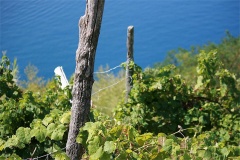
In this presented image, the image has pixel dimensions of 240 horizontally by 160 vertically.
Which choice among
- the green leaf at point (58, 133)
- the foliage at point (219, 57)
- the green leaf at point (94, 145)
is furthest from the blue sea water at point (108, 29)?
the green leaf at point (94, 145)

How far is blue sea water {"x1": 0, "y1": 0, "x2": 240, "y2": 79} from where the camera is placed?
1132cm

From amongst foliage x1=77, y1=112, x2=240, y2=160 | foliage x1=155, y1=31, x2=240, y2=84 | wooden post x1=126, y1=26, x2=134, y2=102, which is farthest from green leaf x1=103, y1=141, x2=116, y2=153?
foliage x1=155, y1=31, x2=240, y2=84

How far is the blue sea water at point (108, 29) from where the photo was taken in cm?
1132

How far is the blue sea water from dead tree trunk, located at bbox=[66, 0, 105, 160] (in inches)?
364

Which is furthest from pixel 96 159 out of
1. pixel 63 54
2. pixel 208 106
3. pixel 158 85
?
pixel 63 54

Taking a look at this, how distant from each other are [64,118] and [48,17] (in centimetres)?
993

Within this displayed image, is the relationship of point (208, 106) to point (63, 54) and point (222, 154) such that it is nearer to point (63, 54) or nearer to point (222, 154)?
point (222, 154)

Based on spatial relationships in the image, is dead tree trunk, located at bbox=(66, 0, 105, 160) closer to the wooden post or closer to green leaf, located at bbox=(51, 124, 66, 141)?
green leaf, located at bbox=(51, 124, 66, 141)

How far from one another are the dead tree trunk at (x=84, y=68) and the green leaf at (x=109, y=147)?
0.28 m

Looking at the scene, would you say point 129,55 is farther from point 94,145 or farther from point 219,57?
point 219,57

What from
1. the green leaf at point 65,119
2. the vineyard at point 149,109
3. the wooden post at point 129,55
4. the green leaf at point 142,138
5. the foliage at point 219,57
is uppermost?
the foliage at point 219,57

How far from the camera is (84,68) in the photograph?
5.91ft

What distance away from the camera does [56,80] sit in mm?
3230

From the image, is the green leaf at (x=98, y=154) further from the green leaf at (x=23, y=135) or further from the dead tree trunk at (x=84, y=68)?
the green leaf at (x=23, y=135)
